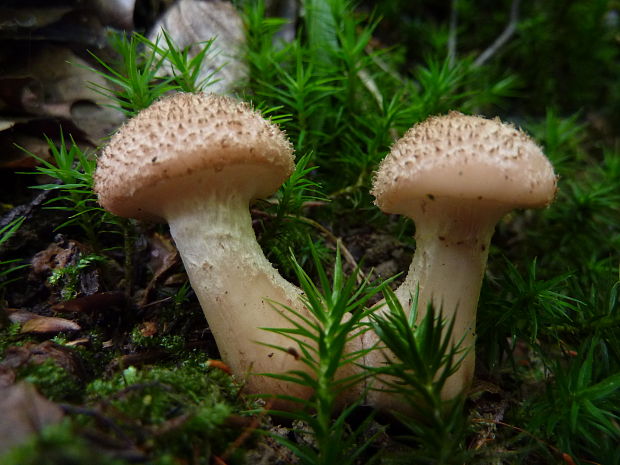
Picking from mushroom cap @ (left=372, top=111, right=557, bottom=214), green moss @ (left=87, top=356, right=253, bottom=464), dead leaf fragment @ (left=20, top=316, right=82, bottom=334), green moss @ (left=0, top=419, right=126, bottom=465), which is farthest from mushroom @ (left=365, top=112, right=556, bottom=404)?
dead leaf fragment @ (left=20, top=316, right=82, bottom=334)

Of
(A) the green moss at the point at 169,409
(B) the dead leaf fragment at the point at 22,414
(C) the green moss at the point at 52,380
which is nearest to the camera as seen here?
(B) the dead leaf fragment at the point at 22,414

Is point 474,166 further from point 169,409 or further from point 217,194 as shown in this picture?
point 169,409

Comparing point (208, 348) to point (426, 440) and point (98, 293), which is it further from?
point (426, 440)

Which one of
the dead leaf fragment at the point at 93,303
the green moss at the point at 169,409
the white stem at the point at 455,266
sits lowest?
Result: the green moss at the point at 169,409

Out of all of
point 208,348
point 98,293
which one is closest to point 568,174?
point 208,348

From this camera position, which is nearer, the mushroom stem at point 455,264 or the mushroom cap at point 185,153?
the mushroom cap at point 185,153

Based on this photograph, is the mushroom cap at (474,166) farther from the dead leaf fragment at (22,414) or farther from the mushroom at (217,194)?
the dead leaf fragment at (22,414)

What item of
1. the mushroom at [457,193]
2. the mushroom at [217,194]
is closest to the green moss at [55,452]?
the mushroom at [217,194]
